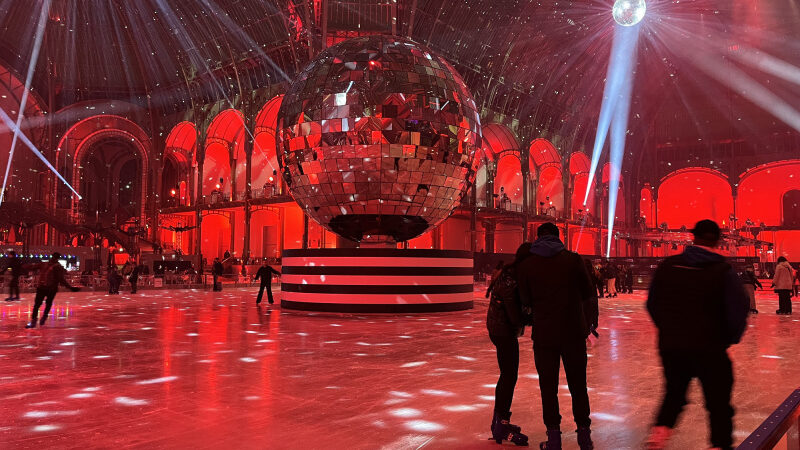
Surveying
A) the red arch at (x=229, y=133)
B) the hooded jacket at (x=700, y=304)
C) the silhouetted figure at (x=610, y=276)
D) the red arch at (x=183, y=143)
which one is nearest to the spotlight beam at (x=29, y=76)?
the red arch at (x=183, y=143)

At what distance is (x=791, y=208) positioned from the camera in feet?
147

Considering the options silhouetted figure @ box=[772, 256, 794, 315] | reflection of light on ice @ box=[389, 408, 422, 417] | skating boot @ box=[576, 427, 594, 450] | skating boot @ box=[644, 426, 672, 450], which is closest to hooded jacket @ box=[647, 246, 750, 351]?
skating boot @ box=[644, 426, 672, 450]

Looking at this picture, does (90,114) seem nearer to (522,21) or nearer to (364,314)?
(522,21)

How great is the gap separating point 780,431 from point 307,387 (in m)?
3.93

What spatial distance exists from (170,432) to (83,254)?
34742mm

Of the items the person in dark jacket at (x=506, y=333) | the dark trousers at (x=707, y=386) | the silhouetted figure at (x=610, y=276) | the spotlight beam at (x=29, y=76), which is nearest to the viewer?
the dark trousers at (x=707, y=386)

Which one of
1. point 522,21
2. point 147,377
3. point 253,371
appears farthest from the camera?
point 522,21

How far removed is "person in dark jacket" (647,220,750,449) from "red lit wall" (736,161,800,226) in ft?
164

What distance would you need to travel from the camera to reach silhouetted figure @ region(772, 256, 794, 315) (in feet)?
43.0

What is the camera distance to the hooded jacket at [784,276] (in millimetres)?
13094

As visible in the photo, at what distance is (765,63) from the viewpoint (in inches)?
1747

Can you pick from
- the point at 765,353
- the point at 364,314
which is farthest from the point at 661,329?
the point at 364,314

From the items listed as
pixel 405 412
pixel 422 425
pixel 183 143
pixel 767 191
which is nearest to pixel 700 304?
pixel 422 425

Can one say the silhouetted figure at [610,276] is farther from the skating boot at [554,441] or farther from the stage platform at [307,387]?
the skating boot at [554,441]
